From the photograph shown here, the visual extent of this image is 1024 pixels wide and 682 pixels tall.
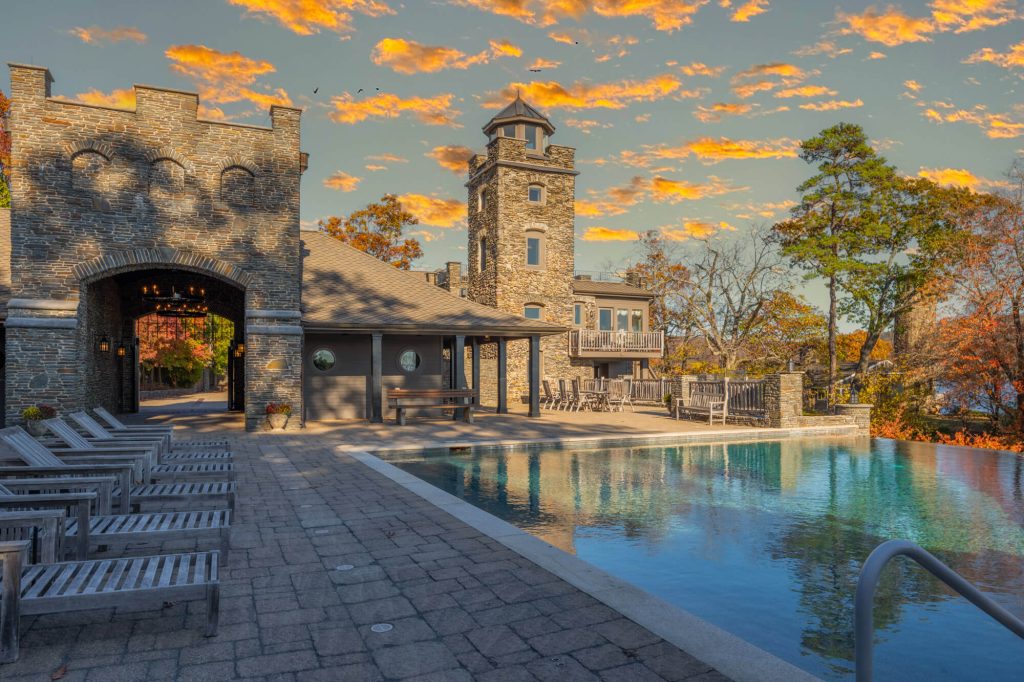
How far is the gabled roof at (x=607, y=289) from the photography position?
105 ft

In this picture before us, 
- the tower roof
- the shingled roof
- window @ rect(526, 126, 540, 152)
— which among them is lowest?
the shingled roof

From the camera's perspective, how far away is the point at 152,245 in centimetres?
1421

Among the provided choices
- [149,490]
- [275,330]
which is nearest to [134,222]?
[275,330]

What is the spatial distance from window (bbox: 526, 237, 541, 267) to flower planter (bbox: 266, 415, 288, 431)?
1606cm

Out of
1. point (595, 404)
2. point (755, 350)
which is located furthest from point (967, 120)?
point (595, 404)

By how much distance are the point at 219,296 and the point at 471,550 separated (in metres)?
17.3

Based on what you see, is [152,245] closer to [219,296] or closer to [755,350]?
[219,296]

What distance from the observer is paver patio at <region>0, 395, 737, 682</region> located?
9.93 ft

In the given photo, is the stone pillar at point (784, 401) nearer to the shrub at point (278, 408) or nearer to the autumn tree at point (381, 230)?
the shrub at point (278, 408)

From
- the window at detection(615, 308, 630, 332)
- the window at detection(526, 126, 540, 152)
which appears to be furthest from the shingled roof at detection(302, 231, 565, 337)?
the window at detection(615, 308, 630, 332)

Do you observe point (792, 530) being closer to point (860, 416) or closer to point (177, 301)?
point (860, 416)

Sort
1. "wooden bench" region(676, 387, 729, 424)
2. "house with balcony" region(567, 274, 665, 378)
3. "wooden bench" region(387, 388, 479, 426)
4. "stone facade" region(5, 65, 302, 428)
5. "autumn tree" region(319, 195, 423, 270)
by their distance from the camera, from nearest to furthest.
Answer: "stone facade" region(5, 65, 302, 428) < "wooden bench" region(387, 388, 479, 426) < "wooden bench" region(676, 387, 729, 424) < "house with balcony" region(567, 274, 665, 378) < "autumn tree" region(319, 195, 423, 270)

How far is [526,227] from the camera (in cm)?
2855

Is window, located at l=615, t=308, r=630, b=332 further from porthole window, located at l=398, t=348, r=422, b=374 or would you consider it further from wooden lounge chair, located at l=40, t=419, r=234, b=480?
wooden lounge chair, located at l=40, t=419, r=234, b=480
